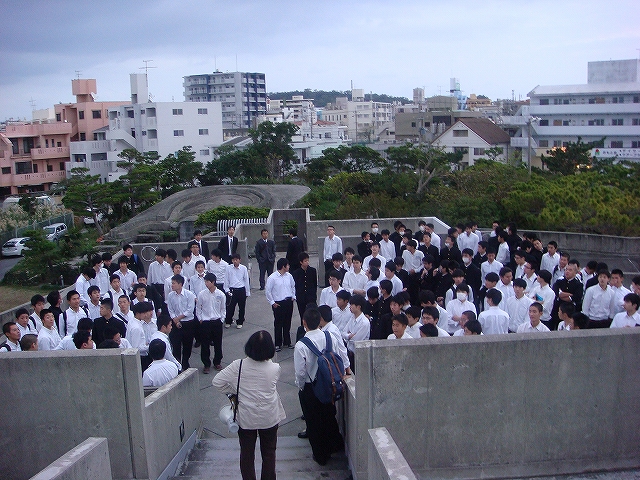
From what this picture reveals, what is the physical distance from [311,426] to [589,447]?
2483mm

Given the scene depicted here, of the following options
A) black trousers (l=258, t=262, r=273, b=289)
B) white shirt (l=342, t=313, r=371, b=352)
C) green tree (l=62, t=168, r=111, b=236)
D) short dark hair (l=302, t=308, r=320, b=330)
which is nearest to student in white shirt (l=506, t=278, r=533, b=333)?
white shirt (l=342, t=313, r=371, b=352)

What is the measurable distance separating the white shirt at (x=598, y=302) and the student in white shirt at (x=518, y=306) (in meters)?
0.86

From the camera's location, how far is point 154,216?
40.6m

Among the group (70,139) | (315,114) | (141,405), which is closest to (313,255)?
(141,405)

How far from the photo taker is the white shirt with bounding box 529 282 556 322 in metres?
8.50

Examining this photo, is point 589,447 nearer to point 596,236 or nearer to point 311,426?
point 311,426

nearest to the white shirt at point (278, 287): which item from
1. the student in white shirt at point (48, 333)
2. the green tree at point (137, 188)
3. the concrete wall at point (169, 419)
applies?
the concrete wall at point (169, 419)

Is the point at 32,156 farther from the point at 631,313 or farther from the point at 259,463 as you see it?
the point at 631,313

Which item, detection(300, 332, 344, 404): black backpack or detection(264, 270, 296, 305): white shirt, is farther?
detection(264, 270, 296, 305): white shirt

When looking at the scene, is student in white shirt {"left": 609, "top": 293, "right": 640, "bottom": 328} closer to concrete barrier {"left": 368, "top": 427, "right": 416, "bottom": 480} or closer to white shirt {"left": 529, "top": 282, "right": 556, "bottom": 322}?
white shirt {"left": 529, "top": 282, "right": 556, "bottom": 322}

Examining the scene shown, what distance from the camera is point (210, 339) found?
938cm

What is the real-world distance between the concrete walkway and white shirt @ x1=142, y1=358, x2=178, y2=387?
0.86m

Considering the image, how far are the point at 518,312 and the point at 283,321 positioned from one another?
11.8 feet

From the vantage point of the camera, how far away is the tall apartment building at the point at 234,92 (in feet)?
355
